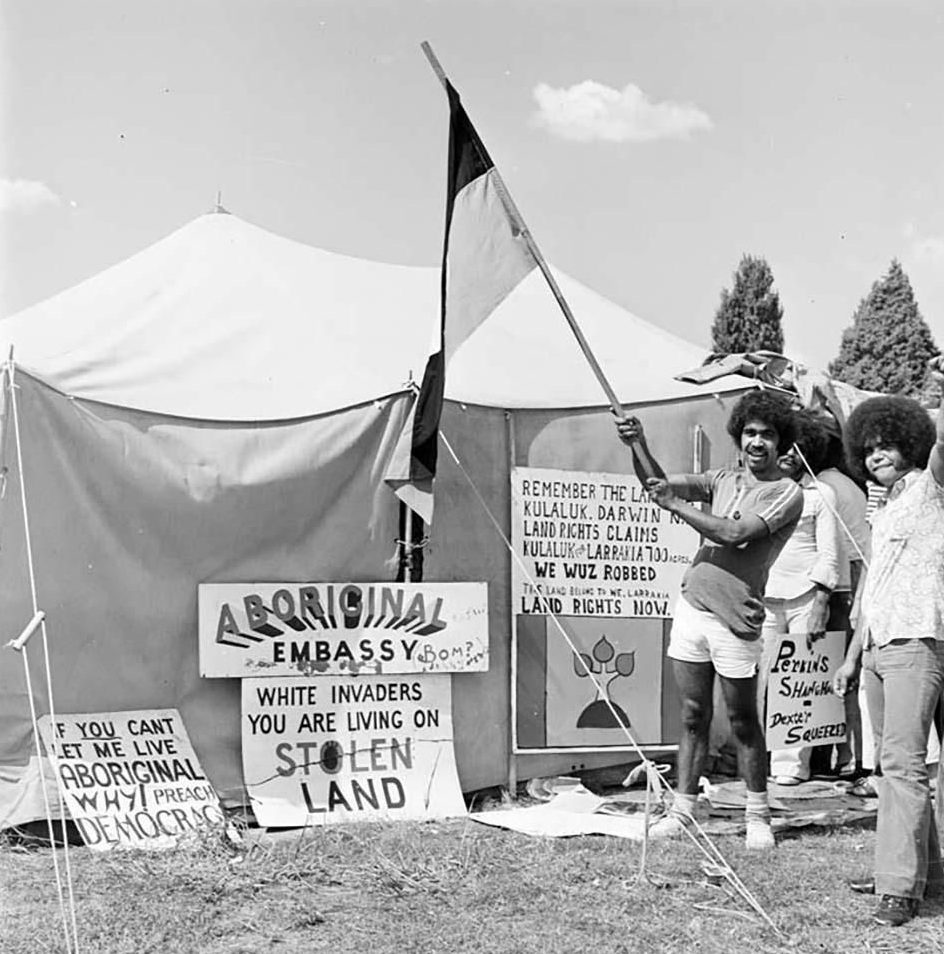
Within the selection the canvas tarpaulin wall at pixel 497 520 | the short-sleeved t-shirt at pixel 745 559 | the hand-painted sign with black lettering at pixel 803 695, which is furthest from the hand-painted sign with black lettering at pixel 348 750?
the hand-painted sign with black lettering at pixel 803 695

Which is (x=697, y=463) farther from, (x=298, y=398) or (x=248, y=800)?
(x=248, y=800)

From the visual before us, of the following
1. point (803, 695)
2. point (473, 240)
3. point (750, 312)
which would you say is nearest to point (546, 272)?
point (473, 240)

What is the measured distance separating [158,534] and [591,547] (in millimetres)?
2280

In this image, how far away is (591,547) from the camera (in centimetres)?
651

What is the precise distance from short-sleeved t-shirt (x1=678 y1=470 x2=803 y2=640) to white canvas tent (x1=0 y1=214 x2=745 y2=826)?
56.6 inches

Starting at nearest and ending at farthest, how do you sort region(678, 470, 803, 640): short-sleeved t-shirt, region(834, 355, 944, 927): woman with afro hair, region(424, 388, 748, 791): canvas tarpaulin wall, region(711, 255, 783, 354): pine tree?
1. region(834, 355, 944, 927): woman with afro hair
2. region(678, 470, 803, 640): short-sleeved t-shirt
3. region(424, 388, 748, 791): canvas tarpaulin wall
4. region(711, 255, 783, 354): pine tree

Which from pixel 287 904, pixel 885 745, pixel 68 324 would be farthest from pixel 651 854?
pixel 68 324

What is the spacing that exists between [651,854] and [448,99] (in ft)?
10.5

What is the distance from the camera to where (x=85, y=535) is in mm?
5266

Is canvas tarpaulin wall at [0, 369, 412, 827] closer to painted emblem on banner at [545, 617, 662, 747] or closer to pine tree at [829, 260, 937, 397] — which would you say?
painted emblem on banner at [545, 617, 662, 747]

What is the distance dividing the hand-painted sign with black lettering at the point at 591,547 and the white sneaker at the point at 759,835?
160cm

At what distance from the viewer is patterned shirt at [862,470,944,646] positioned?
13.4ft

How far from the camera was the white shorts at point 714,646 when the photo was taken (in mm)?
5059

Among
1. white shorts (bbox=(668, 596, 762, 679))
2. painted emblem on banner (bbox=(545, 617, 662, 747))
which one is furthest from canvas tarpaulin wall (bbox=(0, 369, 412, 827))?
white shorts (bbox=(668, 596, 762, 679))
